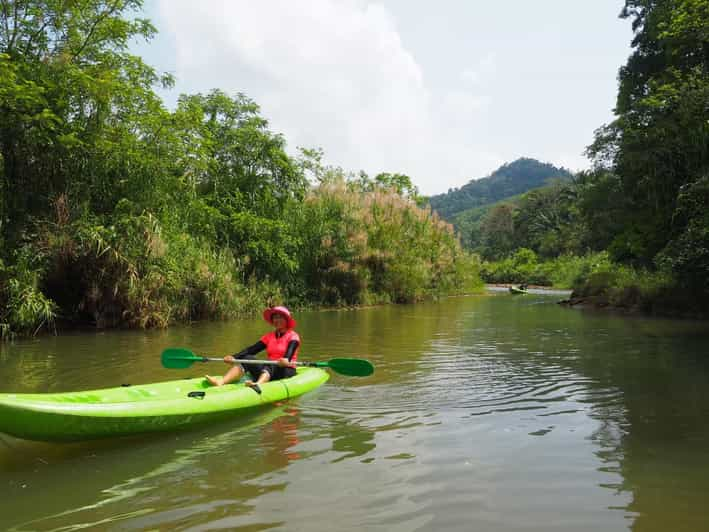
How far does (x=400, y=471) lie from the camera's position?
3826mm

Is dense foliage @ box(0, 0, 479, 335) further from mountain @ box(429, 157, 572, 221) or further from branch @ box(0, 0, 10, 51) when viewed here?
mountain @ box(429, 157, 572, 221)

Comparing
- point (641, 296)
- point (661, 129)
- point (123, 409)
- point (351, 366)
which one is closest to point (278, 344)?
point (351, 366)

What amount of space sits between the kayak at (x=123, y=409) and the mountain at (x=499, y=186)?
120 metres

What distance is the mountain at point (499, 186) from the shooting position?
130750mm

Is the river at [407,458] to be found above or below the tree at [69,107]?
below

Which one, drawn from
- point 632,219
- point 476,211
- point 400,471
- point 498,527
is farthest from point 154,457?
point 476,211

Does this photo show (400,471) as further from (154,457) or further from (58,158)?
(58,158)

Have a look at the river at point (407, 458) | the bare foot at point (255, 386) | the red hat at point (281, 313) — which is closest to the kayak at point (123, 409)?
the bare foot at point (255, 386)

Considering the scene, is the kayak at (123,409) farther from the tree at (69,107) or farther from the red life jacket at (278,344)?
the tree at (69,107)

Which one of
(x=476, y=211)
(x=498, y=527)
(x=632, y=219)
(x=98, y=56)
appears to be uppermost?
(x=476, y=211)

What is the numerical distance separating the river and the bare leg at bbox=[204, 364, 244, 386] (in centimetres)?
64

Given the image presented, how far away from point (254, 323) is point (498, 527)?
11845 mm

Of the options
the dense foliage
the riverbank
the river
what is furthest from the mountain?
the river

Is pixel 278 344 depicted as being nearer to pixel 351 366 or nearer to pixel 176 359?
pixel 351 366
